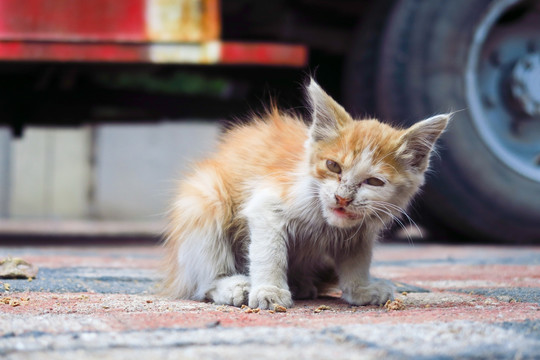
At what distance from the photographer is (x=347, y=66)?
472cm

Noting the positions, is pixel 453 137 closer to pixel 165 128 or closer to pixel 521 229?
pixel 521 229

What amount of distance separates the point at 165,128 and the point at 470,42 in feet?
23.0

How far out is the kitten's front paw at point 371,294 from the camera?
8.30 feet

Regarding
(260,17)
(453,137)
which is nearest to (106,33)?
(260,17)

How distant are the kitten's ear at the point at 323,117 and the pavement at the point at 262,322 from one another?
1.89 ft

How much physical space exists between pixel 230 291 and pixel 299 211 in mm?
346

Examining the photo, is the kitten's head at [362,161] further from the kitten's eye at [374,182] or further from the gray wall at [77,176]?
the gray wall at [77,176]

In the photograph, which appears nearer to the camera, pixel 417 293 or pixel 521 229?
pixel 417 293

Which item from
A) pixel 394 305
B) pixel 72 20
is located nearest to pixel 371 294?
pixel 394 305

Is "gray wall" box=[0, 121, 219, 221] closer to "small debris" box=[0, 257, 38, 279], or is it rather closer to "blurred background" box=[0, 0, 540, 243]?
"blurred background" box=[0, 0, 540, 243]

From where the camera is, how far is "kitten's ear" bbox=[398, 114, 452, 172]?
252 centimetres

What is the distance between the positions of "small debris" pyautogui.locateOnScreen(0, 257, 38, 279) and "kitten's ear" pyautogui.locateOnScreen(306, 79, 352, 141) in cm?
121

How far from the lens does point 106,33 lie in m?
4.05

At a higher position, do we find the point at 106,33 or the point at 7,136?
the point at 106,33
